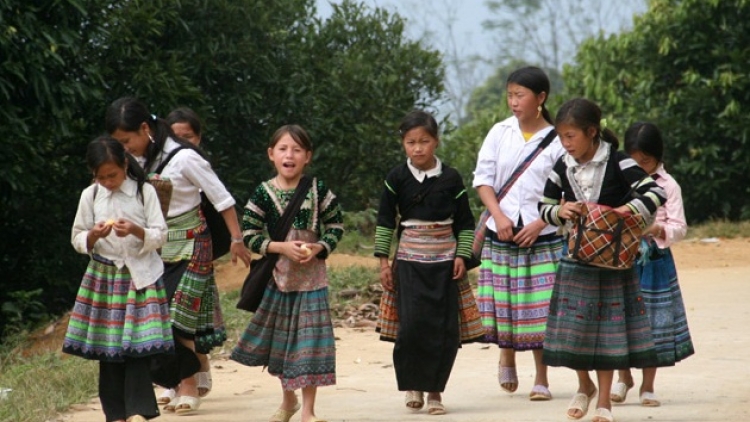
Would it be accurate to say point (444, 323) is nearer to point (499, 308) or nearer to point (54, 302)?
point (499, 308)

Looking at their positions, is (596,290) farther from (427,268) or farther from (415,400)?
(415,400)

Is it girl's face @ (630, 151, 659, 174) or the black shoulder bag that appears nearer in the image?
the black shoulder bag

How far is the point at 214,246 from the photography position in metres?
7.40

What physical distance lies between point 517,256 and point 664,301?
850 mm

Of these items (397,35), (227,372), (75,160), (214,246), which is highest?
(397,35)

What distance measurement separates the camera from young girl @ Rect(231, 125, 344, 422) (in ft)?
21.9

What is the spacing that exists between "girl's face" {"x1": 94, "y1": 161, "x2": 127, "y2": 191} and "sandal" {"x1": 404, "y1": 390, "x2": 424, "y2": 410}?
1992 mm

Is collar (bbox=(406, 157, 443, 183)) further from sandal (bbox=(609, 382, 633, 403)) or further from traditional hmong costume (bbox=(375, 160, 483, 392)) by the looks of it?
sandal (bbox=(609, 382, 633, 403))

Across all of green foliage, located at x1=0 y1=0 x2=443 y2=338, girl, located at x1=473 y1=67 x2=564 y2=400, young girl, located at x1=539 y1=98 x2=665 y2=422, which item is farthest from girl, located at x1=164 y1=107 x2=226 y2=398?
green foliage, located at x1=0 y1=0 x2=443 y2=338

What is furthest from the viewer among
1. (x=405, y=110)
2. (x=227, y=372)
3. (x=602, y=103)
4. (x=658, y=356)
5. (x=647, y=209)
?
(x=602, y=103)

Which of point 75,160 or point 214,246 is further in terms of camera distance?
point 75,160

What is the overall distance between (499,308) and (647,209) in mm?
1373

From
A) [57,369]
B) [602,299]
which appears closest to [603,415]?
[602,299]

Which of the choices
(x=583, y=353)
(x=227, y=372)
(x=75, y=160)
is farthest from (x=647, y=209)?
(x=75, y=160)
